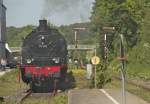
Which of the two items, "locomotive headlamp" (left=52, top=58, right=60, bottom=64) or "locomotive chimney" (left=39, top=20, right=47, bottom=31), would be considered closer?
"locomotive headlamp" (left=52, top=58, right=60, bottom=64)

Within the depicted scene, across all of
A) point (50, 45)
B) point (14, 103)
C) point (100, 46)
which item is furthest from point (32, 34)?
point (100, 46)

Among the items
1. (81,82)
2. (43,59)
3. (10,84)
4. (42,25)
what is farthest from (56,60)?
(81,82)

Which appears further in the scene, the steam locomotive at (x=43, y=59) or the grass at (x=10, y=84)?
the grass at (x=10, y=84)

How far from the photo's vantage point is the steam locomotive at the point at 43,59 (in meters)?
29.2

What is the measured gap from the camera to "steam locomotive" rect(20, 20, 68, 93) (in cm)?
2917

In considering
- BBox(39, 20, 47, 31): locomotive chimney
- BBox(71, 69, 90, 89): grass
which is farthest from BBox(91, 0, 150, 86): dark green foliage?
BBox(39, 20, 47, 31): locomotive chimney

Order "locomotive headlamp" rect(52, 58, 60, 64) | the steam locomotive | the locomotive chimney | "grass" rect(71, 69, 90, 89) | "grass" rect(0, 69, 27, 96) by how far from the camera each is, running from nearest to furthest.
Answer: the steam locomotive → "locomotive headlamp" rect(52, 58, 60, 64) → the locomotive chimney → "grass" rect(0, 69, 27, 96) → "grass" rect(71, 69, 90, 89)

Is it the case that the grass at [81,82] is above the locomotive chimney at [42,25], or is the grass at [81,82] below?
below

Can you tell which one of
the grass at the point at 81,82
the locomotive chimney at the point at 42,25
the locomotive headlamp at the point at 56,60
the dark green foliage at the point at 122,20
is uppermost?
the dark green foliage at the point at 122,20

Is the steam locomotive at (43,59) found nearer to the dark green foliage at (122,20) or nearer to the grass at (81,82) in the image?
the grass at (81,82)

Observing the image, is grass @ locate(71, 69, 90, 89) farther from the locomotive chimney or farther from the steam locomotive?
the locomotive chimney

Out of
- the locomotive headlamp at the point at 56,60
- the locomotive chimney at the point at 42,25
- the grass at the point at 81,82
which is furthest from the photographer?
the grass at the point at 81,82

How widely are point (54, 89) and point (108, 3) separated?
42.4 metres

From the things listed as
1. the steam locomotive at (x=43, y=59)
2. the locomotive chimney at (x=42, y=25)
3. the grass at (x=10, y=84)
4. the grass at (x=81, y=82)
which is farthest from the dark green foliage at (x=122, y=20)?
→ the steam locomotive at (x=43, y=59)
